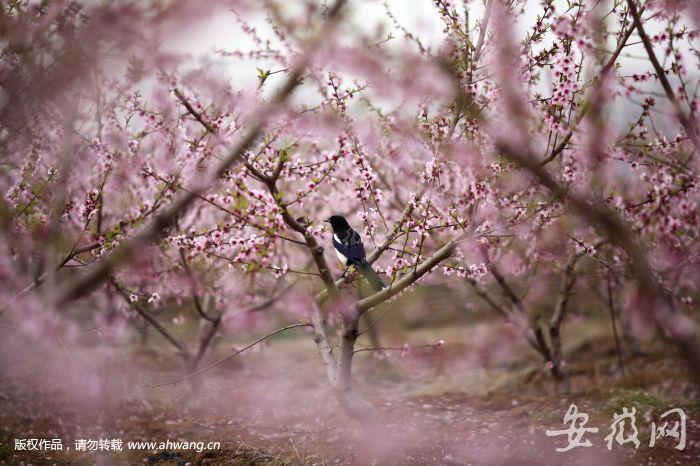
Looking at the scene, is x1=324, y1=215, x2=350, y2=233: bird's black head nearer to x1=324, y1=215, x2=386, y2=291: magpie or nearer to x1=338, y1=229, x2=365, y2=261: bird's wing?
x1=324, y1=215, x2=386, y2=291: magpie

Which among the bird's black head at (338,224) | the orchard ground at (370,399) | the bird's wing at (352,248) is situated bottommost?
the orchard ground at (370,399)

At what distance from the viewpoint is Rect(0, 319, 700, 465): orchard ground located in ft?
19.5

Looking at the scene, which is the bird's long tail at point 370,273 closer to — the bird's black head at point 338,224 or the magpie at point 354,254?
the magpie at point 354,254

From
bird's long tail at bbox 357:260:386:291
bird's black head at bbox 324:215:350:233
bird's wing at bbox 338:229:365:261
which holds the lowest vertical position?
bird's long tail at bbox 357:260:386:291

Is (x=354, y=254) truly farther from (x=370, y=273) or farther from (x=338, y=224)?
(x=338, y=224)

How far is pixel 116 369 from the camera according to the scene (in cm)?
982

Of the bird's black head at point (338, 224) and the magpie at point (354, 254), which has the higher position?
the bird's black head at point (338, 224)

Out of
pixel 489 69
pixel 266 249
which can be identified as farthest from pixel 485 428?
pixel 489 69

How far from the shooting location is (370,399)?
28.7ft

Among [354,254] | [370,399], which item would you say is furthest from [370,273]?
[370,399]

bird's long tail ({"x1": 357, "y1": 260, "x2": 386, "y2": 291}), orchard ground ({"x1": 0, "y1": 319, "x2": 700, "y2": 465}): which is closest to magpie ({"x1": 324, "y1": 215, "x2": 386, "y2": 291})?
bird's long tail ({"x1": 357, "y1": 260, "x2": 386, "y2": 291})

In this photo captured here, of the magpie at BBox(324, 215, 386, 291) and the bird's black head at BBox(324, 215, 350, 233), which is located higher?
the bird's black head at BBox(324, 215, 350, 233)

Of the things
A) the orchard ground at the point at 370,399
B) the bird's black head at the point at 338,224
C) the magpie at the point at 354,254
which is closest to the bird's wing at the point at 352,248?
the magpie at the point at 354,254

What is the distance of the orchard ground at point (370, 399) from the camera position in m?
5.95
